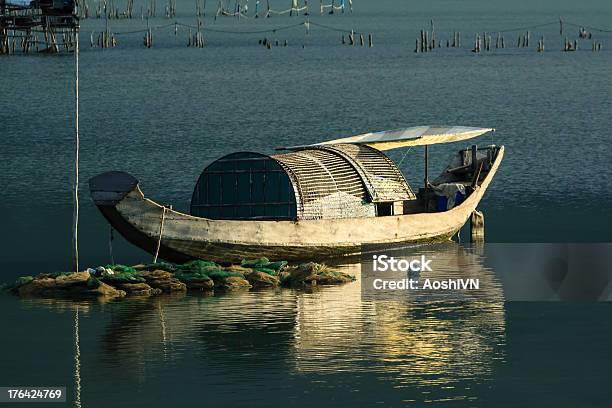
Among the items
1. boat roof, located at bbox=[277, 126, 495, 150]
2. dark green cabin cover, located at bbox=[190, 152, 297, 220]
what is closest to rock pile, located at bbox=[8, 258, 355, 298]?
dark green cabin cover, located at bbox=[190, 152, 297, 220]

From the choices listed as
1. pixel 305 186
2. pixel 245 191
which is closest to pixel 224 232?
pixel 245 191

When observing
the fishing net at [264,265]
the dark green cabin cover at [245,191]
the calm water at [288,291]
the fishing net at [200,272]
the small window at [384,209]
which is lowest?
the calm water at [288,291]

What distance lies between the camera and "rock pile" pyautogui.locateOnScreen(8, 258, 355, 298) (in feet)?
124

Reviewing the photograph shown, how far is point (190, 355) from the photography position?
3241cm

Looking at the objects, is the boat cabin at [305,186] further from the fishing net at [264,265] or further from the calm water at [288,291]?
the calm water at [288,291]

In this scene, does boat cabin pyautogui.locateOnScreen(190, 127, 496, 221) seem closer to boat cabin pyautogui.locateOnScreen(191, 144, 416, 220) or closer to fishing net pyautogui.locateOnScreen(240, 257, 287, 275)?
boat cabin pyautogui.locateOnScreen(191, 144, 416, 220)

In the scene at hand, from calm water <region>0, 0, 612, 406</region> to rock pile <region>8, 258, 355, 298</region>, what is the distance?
745 millimetres

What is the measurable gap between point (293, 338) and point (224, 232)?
7.52 metres

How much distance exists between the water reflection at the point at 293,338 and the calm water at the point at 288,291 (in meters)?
0.07

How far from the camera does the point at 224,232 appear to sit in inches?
1607

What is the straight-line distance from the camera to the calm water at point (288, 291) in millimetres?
30516

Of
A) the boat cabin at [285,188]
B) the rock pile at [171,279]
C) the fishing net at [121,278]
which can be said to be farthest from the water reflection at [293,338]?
the boat cabin at [285,188]

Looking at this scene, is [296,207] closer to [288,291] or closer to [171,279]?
[288,291]

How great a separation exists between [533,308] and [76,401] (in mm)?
13206
